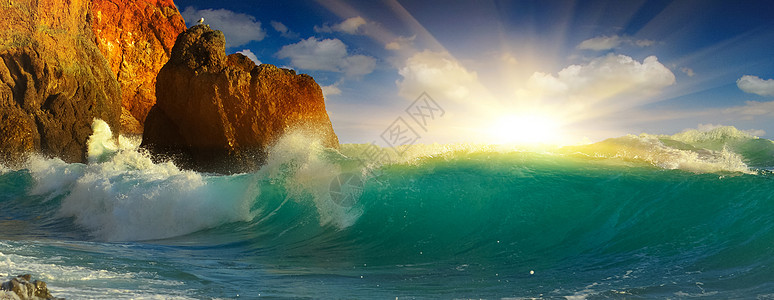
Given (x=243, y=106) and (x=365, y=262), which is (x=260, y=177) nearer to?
(x=365, y=262)

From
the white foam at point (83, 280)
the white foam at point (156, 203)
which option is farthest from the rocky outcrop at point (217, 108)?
the white foam at point (83, 280)

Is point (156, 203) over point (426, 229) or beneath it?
over

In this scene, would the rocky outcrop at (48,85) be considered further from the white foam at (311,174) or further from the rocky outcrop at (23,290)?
the rocky outcrop at (23,290)

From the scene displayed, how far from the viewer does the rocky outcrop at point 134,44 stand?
45.9 metres

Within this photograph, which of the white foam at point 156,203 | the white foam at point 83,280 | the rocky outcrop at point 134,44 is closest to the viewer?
the white foam at point 83,280

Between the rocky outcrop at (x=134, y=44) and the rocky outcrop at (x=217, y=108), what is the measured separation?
21.0 meters

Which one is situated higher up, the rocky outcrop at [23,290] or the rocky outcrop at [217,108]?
the rocky outcrop at [217,108]

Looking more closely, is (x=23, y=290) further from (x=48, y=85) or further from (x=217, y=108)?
(x=48, y=85)

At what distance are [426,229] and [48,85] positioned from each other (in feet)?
119

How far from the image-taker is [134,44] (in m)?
48.1

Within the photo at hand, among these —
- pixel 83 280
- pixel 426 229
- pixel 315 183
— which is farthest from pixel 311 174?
pixel 83 280

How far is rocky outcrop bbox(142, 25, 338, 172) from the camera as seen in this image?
25.0 m

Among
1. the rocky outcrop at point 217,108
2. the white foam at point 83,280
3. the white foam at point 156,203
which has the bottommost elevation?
the white foam at point 83,280

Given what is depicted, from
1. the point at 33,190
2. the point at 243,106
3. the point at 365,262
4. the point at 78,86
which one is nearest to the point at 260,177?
the point at 365,262
